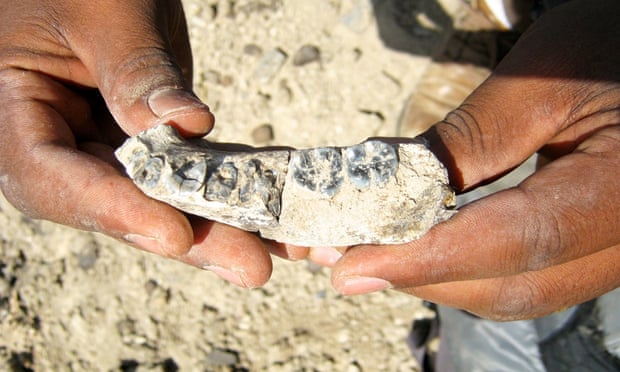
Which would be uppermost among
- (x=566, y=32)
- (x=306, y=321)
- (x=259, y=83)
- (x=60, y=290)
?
(x=566, y=32)

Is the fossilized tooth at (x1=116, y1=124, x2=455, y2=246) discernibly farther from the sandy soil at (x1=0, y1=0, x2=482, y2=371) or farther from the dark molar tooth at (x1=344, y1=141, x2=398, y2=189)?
the sandy soil at (x1=0, y1=0, x2=482, y2=371)

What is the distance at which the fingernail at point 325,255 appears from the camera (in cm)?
218

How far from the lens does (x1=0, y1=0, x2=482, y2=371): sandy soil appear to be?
2939mm

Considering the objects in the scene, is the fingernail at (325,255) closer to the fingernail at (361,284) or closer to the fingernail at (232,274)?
the fingernail at (361,284)

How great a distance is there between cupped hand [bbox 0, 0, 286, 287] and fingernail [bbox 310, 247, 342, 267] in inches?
12.0

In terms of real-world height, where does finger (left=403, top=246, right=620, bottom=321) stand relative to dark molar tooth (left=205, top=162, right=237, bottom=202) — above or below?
below

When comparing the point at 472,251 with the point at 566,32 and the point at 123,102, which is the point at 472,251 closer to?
the point at 566,32

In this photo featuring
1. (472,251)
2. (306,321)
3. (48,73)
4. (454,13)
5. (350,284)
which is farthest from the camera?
(454,13)

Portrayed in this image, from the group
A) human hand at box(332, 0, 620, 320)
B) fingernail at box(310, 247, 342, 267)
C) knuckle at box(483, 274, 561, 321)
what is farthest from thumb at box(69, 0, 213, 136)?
knuckle at box(483, 274, 561, 321)

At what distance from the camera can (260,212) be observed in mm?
1857

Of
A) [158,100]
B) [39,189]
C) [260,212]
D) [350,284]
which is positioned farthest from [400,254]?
[39,189]

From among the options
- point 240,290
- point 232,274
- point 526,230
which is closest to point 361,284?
point 232,274

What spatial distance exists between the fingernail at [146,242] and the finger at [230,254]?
11cm

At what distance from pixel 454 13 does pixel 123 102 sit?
2759mm
